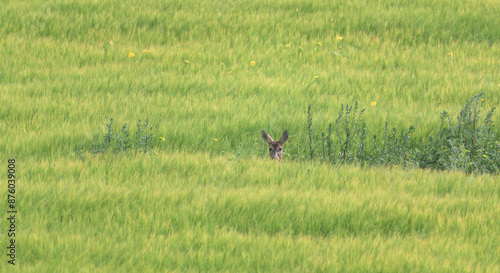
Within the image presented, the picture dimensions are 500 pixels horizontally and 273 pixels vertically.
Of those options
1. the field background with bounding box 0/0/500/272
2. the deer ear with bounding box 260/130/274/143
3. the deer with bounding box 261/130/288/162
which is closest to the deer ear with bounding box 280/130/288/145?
the deer with bounding box 261/130/288/162

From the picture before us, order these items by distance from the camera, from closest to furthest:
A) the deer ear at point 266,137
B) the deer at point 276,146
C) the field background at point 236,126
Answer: the field background at point 236,126, the deer at point 276,146, the deer ear at point 266,137

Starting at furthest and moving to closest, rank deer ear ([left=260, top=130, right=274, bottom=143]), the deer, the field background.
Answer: deer ear ([left=260, top=130, right=274, bottom=143]), the deer, the field background

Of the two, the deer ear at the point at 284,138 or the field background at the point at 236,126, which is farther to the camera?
the deer ear at the point at 284,138

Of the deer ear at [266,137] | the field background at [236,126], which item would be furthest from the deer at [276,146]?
the field background at [236,126]

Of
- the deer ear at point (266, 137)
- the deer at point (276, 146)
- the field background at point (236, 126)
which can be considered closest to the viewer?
the field background at point (236, 126)

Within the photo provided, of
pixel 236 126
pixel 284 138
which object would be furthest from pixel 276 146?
pixel 236 126

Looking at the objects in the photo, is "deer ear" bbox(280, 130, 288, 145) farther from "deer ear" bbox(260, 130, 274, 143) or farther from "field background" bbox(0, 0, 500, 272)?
"field background" bbox(0, 0, 500, 272)

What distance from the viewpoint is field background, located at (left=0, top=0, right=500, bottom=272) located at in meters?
4.20

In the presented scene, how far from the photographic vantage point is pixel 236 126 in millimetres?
7184

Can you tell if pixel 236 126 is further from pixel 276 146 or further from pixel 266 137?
pixel 276 146

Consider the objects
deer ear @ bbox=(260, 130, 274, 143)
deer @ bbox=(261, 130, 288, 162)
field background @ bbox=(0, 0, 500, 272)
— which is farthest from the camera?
deer ear @ bbox=(260, 130, 274, 143)

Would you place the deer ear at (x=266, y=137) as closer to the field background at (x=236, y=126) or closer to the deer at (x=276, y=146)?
the deer at (x=276, y=146)

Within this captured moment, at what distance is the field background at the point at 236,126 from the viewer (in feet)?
13.8

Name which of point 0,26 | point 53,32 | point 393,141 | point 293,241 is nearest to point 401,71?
point 393,141
